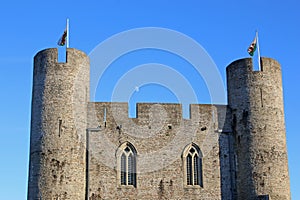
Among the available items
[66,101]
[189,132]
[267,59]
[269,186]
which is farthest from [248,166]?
[66,101]

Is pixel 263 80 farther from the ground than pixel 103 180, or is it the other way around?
pixel 263 80

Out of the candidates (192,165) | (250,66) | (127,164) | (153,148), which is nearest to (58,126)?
(127,164)

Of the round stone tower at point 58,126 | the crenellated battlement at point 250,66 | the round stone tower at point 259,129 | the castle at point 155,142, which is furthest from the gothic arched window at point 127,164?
the crenellated battlement at point 250,66

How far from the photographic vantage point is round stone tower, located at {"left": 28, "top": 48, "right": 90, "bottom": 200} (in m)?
26.2

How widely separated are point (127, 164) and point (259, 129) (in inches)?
269

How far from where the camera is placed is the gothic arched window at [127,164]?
27938 mm

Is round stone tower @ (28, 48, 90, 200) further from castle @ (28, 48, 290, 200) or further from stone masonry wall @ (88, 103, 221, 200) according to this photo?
stone masonry wall @ (88, 103, 221, 200)

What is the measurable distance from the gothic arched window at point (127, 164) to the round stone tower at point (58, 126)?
1.99 meters

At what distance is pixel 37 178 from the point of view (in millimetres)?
26344

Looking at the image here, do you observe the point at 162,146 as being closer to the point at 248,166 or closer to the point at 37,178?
the point at 248,166

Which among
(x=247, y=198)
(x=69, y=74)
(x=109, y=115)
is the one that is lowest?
(x=247, y=198)

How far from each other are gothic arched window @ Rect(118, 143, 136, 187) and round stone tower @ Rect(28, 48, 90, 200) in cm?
199

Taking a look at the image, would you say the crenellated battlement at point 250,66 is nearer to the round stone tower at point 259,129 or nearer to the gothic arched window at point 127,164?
the round stone tower at point 259,129

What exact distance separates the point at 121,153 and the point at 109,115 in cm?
200
